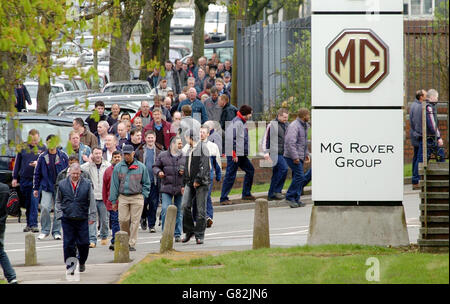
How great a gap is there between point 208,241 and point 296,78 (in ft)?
36.4

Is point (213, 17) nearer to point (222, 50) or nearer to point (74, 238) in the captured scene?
point (222, 50)

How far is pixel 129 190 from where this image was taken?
59.0 feet

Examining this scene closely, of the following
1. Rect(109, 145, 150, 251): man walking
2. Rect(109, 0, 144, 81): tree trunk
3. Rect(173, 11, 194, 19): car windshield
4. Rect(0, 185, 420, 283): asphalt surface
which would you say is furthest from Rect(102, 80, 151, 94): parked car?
→ Rect(173, 11, 194, 19): car windshield

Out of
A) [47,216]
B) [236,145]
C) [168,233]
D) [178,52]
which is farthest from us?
[178,52]

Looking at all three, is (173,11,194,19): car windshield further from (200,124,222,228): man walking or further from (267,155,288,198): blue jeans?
(200,124,222,228): man walking

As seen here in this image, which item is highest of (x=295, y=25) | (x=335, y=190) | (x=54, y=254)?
(x=295, y=25)

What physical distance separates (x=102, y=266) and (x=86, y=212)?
974 millimetres

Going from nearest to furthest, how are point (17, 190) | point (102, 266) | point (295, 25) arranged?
point (102, 266) < point (17, 190) < point (295, 25)

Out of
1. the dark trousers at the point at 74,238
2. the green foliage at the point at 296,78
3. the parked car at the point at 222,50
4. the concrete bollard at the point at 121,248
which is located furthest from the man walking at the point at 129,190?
the parked car at the point at 222,50

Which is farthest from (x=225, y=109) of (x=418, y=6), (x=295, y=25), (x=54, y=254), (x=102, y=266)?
(x=418, y=6)

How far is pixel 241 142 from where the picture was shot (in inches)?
916

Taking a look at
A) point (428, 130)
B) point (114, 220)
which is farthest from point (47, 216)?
point (428, 130)

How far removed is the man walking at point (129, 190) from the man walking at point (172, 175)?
3.11ft
